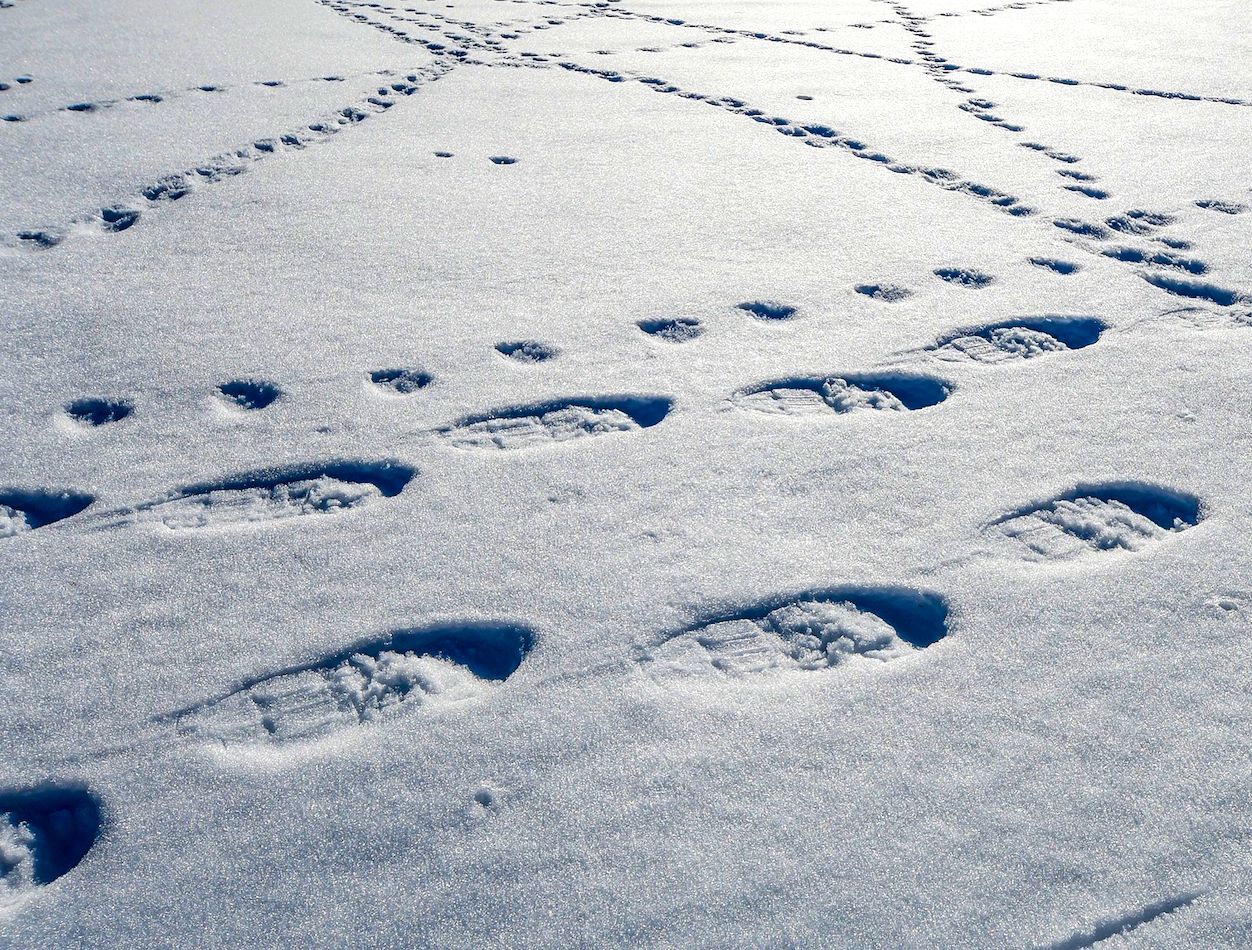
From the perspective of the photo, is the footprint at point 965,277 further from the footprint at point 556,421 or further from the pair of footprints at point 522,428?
the footprint at point 556,421

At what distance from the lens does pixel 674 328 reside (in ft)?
6.45

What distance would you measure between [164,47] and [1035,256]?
14.7 feet

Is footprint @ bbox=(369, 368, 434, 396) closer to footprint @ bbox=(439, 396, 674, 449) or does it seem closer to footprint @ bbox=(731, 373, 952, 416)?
footprint @ bbox=(439, 396, 674, 449)

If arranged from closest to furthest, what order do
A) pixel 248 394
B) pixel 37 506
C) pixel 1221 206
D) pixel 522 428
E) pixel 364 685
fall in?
pixel 364 685
pixel 37 506
pixel 522 428
pixel 248 394
pixel 1221 206

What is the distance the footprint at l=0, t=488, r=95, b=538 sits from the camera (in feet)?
4.64

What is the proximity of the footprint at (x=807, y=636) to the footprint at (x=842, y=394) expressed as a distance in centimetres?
52

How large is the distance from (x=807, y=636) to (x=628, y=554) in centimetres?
29

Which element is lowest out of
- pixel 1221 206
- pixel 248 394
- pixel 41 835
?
pixel 41 835

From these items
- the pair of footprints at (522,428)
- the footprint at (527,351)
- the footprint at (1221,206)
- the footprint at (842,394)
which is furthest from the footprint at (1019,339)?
the footprint at (1221,206)

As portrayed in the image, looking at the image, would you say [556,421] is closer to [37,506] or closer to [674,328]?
[674,328]

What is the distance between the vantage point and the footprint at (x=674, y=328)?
1.93 m

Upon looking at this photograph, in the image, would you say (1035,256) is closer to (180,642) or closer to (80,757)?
(180,642)

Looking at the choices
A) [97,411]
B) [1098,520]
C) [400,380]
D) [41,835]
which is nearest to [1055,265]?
[1098,520]

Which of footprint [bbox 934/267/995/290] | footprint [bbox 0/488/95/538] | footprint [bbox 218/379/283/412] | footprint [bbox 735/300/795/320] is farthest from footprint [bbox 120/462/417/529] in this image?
footprint [bbox 934/267/995/290]
